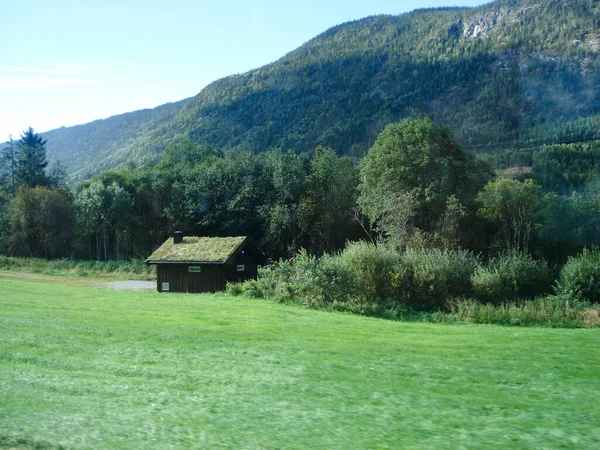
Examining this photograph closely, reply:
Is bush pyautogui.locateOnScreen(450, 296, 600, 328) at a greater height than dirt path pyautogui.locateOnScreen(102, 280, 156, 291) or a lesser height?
greater

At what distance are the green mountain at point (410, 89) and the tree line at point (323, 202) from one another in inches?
560

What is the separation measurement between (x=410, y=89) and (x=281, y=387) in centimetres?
9126

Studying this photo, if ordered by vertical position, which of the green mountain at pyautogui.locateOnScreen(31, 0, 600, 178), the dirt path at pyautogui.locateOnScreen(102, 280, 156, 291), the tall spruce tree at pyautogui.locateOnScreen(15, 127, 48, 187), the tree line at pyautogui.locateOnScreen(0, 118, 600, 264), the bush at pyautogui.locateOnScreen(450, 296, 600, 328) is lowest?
the dirt path at pyautogui.locateOnScreen(102, 280, 156, 291)

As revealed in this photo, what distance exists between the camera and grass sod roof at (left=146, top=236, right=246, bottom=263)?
3594cm

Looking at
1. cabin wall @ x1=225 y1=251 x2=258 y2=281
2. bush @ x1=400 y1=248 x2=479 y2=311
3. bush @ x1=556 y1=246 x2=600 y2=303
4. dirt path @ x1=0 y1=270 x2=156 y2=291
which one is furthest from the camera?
dirt path @ x1=0 y1=270 x2=156 y2=291

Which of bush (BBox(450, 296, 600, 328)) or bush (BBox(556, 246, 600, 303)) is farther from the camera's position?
bush (BBox(556, 246, 600, 303))

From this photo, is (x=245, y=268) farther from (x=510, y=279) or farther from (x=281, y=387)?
(x=281, y=387)

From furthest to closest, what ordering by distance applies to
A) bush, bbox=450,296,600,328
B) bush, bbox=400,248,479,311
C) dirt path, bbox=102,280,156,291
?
1. dirt path, bbox=102,280,156,291
2. bush, bbox=400,248,479,311
3. bush, bbox=450,296,600,328

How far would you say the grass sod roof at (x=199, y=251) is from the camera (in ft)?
118

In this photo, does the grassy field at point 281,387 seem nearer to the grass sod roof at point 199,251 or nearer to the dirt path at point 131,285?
the grass sod roof at point 199,251

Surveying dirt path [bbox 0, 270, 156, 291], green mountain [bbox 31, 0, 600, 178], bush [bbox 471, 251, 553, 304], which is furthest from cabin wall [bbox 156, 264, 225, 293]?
green mountain [bbox 31, 0, 600, 178]

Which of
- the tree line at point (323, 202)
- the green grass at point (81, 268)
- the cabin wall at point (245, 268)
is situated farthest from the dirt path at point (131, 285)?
the tree line at point (323, 202)

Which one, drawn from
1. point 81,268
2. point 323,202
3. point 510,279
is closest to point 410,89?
point 323,202

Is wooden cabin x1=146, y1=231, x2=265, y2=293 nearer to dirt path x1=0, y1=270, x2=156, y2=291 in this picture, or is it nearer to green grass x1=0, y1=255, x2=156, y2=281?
dirt path x1=0, y1=270, x2=156, y2=291
